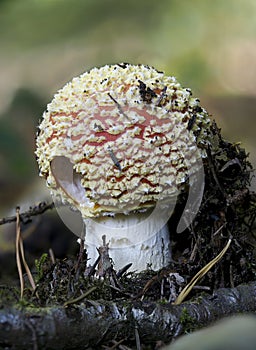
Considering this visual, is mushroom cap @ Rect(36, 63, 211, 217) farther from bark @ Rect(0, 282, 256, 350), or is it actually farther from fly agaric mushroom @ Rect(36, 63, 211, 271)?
bark @ Rect(0, 282, 256, 350)

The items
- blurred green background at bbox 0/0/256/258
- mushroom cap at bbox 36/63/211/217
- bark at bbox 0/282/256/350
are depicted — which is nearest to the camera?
bark at bbox 0/282/256/350

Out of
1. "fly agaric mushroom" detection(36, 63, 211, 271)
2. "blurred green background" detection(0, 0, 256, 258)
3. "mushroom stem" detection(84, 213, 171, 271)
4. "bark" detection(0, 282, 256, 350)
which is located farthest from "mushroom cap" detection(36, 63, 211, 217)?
"blurred green background" detection(0, 0, 256, 258)

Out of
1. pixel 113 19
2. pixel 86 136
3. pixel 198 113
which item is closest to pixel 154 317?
pixel 86 136

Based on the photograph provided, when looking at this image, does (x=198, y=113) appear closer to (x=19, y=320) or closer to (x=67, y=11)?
(x=19, y=320)

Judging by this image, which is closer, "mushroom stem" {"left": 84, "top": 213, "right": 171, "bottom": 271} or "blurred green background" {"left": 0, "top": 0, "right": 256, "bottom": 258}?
"mushroom stem" {"left": 84, "top": 213, "right": 171, "bottom": 271}

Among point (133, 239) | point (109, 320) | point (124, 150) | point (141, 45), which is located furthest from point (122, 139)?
point (141, 45)

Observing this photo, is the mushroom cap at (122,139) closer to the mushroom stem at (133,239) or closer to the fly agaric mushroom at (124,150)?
the fly agaric mushroom at (124,150)
